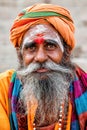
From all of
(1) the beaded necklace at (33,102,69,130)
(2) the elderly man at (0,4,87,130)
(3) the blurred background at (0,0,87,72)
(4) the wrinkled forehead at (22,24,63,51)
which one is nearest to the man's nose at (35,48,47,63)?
(2) the elderly man at (0,4,87,130)

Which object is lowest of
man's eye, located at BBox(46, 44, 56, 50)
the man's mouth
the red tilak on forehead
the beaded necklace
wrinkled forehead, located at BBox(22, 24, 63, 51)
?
the beaded necklace

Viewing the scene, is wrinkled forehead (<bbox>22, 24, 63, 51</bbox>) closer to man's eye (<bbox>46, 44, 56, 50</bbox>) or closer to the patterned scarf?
man's eye (<bbox>46, 44, 56, 50</bbox>)

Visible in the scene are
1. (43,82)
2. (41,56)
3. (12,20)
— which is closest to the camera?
(41,56)

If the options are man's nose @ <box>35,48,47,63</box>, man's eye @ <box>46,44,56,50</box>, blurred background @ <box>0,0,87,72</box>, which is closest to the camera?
man's nose @ <box>35,48,47,63</box>

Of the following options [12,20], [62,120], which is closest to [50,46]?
[62,120]

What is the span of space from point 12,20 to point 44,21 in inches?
167

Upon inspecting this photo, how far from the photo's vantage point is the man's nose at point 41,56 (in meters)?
6.38

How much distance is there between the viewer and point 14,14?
10.8 meters

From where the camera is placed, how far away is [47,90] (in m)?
6.54

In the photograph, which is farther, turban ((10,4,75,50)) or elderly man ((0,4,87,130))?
turban ((10,4,75,50))

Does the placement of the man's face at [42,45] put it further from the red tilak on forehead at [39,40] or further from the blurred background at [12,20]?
the blurred background at [12,20]

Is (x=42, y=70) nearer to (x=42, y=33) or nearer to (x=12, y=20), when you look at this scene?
(x=42, y=33)

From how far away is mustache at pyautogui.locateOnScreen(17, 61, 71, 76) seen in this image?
6402 millimetres

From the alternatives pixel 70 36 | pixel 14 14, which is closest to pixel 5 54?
pixel 14 14
